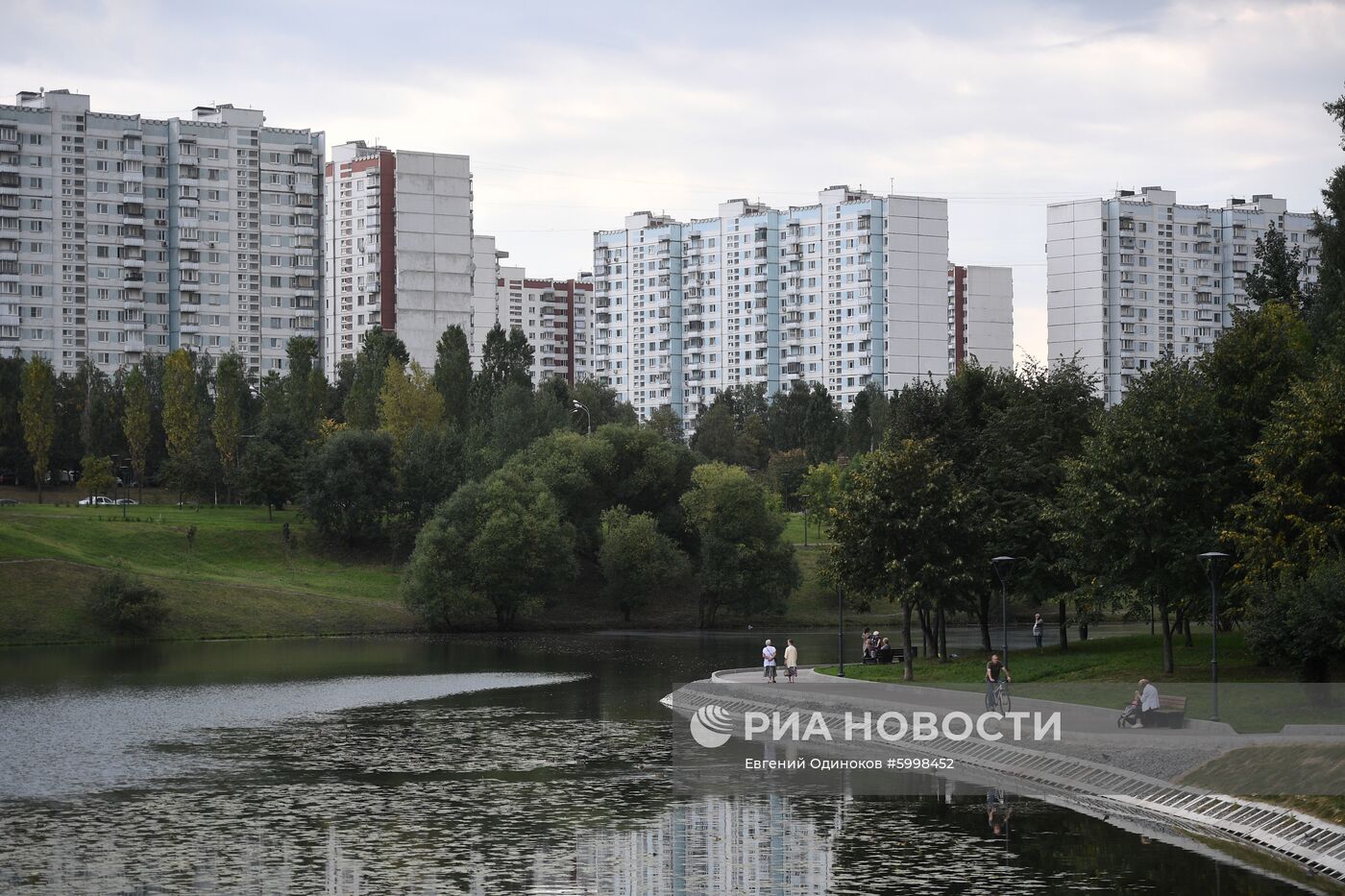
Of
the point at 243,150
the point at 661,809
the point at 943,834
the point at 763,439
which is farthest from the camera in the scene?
the point at 243,150

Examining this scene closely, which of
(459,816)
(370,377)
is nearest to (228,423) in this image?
(370,377)

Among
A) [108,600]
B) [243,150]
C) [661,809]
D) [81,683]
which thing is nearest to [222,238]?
[243,150]

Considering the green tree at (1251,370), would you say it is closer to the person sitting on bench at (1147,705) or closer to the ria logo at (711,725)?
the person sitting on bench at (1147,705)

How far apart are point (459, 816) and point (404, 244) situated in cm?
15444

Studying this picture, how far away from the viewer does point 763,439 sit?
570ft

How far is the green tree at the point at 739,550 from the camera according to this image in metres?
111

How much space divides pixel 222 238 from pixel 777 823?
168m

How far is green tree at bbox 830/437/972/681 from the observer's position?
199ft

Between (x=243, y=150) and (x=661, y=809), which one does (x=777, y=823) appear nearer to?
(x=661, y=809)

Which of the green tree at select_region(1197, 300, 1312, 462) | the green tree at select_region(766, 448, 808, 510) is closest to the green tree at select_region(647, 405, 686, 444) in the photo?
the green tree at select_region(766, 448, 808, 510)

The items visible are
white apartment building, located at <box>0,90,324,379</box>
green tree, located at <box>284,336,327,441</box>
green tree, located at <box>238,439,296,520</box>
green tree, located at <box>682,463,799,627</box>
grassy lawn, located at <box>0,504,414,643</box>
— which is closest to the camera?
grassy lawn, located at <box>0,504,414,643</box>

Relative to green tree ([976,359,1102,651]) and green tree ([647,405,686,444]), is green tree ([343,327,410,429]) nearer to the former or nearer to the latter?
green tree ([647,405,686,444])

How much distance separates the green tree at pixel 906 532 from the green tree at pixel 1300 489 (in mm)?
12028

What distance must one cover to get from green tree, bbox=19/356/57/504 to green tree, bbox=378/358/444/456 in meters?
29.8
